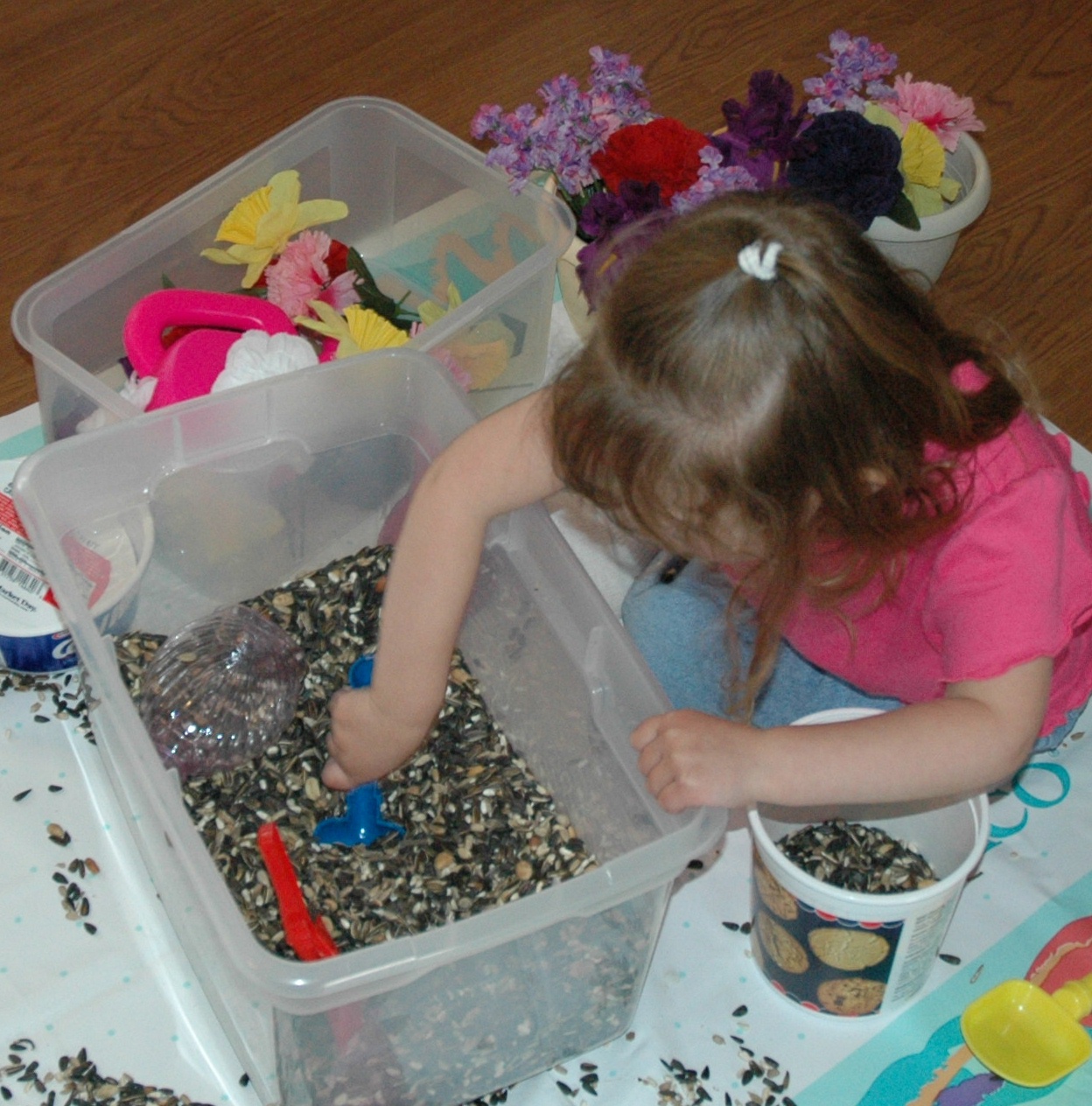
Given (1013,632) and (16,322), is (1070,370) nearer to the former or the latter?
(1013,632)

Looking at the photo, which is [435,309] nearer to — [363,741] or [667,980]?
[363,741]

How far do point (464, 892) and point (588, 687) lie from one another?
15 centimetres

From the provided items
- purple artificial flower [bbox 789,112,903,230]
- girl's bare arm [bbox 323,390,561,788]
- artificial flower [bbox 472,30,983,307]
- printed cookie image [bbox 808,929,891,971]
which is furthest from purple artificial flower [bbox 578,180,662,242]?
printed cookie image [bbox 808,929,891,971]

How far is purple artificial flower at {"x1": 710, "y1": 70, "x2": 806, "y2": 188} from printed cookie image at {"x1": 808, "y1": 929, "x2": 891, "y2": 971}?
588 millimetres

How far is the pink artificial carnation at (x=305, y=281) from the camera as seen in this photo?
1.09 m

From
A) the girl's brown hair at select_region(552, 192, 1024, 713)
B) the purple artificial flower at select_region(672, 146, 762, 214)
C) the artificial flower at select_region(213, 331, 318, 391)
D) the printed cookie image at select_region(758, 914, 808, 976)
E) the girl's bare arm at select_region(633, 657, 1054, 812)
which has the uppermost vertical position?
the girl's brown hair at select_region(552, 192, 1024, 713)

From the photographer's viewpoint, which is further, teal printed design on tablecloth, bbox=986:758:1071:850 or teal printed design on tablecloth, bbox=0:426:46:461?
teal printed design on tablecloth, bbox=0:426:46:461

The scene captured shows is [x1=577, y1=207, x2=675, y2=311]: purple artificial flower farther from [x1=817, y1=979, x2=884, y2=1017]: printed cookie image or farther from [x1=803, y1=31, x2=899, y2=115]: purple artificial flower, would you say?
[x1=817, y1=979, x2=884, y2=1017]: printed cookie image

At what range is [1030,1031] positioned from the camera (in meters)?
0.84

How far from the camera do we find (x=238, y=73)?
145 centimetres

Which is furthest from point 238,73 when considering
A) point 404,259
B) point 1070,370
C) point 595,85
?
point 1070,370

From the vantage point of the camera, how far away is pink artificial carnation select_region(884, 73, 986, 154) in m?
1.19

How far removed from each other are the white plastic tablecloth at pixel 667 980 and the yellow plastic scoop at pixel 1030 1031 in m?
0.01

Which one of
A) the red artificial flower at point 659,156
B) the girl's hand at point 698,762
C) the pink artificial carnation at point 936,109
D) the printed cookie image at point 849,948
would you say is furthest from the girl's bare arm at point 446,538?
the pink artificial carnation at point 936,109
